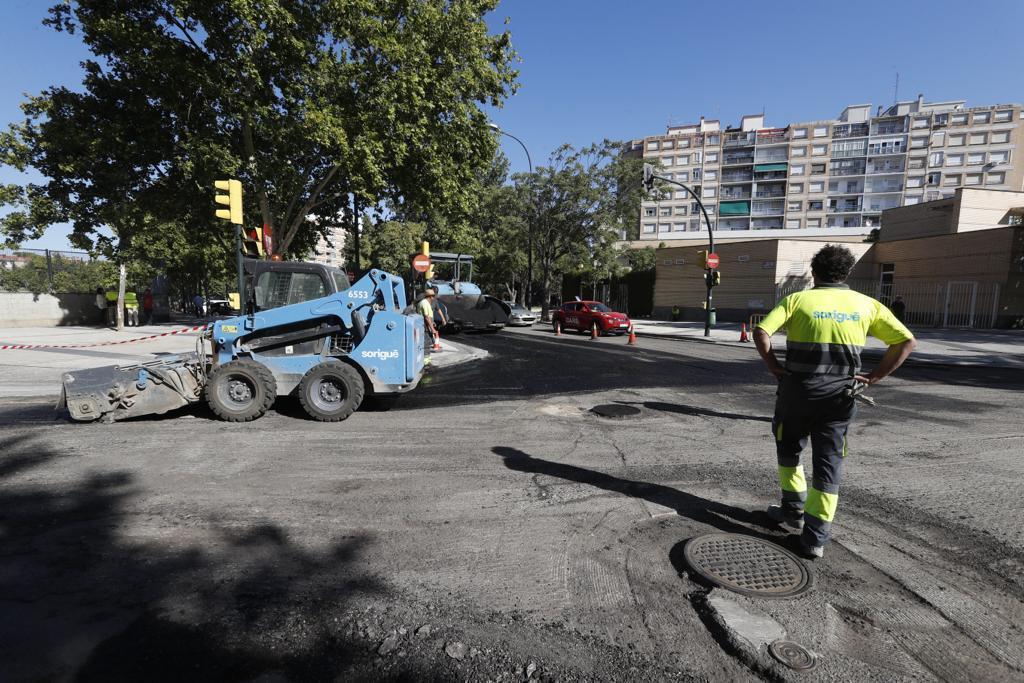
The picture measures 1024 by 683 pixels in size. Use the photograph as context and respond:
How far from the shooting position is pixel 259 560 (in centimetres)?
294

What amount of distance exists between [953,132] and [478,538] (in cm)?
10668

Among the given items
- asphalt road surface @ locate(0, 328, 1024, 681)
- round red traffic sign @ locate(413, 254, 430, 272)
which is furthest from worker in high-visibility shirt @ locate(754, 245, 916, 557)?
round red traffic sign @ locate(413, 254, 430, 272)

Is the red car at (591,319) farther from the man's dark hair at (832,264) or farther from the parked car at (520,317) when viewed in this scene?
the man's dark hair at (832,264)

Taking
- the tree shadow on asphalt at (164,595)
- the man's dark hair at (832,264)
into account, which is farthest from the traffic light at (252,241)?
the man's dark hair at (832,264)

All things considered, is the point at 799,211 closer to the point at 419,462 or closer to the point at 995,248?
the point at 995,248

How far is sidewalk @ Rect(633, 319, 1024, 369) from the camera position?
43.8ft

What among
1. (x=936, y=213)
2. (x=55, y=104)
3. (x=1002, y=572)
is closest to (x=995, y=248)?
(x=936, y=213)

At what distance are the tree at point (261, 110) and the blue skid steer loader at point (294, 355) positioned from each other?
28.8 feet

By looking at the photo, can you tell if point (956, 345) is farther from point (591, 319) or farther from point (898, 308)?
point (591, 319)

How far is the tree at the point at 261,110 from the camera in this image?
13.9 m

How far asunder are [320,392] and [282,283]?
62.3 inches

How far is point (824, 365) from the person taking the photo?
309 centimetres

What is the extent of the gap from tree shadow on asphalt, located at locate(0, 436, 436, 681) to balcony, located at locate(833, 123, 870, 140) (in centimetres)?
10302

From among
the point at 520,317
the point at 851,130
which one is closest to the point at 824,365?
the point at 520,317
